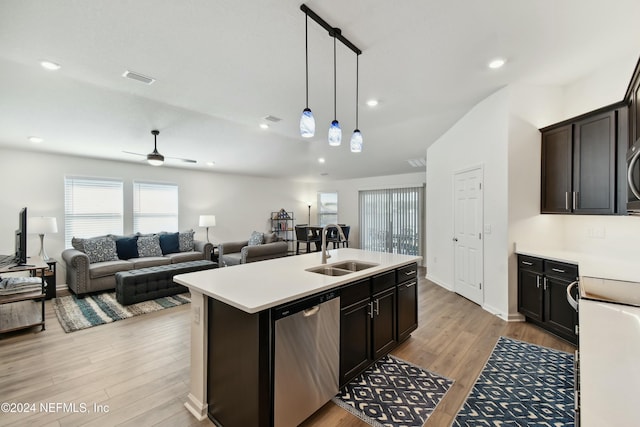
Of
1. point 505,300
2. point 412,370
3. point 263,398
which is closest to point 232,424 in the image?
point 263,398

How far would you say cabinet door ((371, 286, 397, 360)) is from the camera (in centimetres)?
240

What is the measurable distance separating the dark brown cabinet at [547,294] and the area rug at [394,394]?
62.2 inches

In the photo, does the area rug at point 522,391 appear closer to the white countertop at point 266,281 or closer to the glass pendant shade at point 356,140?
the white countertop at point 266,281

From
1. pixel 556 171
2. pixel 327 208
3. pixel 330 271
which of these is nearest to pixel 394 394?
pixel 330 271

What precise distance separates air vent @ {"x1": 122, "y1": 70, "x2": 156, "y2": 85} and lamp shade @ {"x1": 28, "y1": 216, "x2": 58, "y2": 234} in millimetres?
3058

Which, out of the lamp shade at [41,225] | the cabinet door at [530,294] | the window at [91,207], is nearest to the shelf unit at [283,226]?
the window at [91,207]

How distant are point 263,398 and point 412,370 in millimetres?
1490

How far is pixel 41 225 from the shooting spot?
4.20 meters

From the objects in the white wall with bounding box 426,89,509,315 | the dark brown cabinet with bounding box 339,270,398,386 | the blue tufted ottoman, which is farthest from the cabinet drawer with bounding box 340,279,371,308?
the blue tufted ottoman

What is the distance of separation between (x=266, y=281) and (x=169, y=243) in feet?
15.8

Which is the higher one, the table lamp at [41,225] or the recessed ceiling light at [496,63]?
the recessed ceiling light at [496,63]

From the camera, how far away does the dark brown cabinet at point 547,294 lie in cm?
273

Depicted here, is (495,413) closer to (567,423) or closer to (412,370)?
(567,423)

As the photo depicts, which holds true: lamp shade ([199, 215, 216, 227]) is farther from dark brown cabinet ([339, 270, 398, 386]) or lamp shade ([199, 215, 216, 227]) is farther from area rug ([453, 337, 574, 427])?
area rug ([453, 337, 574, 427])
